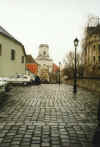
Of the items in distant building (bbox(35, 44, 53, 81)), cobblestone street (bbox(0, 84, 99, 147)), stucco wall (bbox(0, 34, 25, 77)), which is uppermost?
distant building (bbox(35, 44, 53, 81))

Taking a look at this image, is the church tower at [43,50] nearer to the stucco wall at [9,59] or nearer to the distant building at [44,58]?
the distant building at [44,58]

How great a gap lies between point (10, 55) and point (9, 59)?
2.64 feet

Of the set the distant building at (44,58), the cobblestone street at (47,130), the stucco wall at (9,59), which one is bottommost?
the cobblestone street at (47,130)

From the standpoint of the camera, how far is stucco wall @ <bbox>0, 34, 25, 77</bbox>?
24203mm

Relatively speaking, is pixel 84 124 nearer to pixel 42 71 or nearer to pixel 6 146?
pixel 6 146

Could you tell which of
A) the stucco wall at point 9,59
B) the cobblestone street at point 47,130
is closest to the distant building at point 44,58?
the stucco wall at point 9,59

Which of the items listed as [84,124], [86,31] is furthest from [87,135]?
[86,31]

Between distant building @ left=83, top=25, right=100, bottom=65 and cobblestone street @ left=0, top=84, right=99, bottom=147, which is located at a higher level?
distant building @ left=83, top=25, right=100, bottom=65

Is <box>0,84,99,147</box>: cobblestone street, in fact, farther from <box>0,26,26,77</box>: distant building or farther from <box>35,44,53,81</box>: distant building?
<box>35,44,53,81</box>: distant building

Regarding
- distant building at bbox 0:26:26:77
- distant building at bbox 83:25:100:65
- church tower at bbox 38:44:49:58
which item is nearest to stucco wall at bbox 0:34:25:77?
distant building at bbox 0:26:26:77

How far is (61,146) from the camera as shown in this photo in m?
3.35

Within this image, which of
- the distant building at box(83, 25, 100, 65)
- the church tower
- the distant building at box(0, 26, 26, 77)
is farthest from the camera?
the church tower

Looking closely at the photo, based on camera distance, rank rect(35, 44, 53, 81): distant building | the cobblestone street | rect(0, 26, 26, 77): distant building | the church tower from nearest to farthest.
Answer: the cobblestone street
rect(0, 26, 26, 77): distant building
the church tower
rect(35, 44, 53, 81): distant building

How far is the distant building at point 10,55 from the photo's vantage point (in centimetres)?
2409
